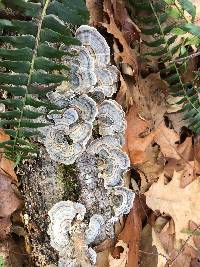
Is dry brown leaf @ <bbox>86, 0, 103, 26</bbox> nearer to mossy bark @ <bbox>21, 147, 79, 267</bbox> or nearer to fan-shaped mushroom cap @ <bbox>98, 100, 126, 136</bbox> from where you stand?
fan-shaped mushroom cap @ <bbox>98, 100, 126, 136</bbox>

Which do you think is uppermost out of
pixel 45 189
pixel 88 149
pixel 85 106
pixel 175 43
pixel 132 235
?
pixel 175 43

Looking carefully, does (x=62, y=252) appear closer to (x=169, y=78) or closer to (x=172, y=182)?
(x=172, y=182)

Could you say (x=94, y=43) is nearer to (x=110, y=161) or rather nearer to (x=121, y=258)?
(x=110, y=161)

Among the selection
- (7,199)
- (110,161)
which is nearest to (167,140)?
(110,161)

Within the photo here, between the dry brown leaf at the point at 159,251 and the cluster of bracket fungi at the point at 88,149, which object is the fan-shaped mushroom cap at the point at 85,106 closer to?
the cluster of bracket fungi at the point at 88,149

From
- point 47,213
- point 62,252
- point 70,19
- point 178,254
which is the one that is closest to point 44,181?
point 47,213

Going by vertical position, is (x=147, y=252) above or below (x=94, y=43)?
below
